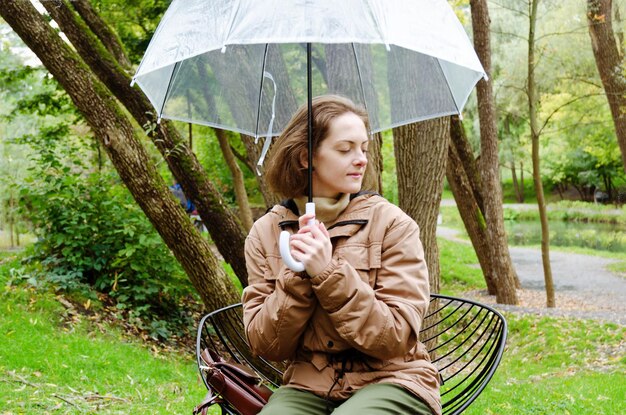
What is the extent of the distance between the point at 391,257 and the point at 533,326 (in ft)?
22.2

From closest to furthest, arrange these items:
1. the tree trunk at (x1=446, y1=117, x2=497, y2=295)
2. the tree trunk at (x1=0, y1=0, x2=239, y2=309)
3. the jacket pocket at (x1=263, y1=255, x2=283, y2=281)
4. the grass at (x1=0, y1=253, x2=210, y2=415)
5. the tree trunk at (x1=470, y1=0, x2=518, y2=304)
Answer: the jacket pocket at (x1=263, y1=255, x2=283, y2=281) < the grass at (x1=0, y1=253, x2=210, y2=415) < the tree trunk at (x1=0, y1=0, x2=239, y2=309) < the tree trunk at (x1=470, y1=0, x2=518, y2=304) < the tree trunk at (x1=446, y1=117, x2=497, y2=295)

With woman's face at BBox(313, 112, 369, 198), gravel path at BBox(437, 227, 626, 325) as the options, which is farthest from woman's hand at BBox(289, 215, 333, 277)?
gravel path at BBox(437, 227, 626, 325)

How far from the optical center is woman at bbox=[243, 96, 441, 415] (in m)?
2.22

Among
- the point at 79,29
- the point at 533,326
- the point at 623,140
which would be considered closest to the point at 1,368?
the point at 79,29

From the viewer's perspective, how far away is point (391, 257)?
95.5 inches

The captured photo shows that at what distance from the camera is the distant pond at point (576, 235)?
24344 millimetres

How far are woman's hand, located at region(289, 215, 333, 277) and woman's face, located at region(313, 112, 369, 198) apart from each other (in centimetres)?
34

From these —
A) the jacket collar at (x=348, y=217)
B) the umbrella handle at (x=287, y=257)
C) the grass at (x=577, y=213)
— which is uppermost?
the jacket collar at (x=348, y=217)

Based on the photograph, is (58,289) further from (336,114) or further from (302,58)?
(336,114)

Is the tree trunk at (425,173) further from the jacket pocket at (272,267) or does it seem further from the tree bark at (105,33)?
the tree bark at (105,33)

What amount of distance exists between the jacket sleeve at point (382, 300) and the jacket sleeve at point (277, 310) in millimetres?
100

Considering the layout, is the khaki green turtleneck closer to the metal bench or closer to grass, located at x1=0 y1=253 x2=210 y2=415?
the metal bench

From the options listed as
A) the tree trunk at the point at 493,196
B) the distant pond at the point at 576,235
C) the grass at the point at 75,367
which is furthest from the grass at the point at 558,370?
the distant pond at the point at 576,235

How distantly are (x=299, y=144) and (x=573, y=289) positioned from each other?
45.3ft
